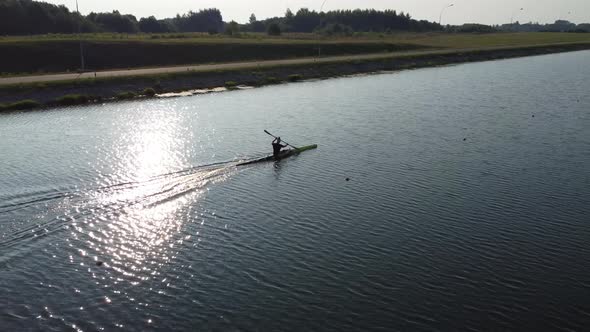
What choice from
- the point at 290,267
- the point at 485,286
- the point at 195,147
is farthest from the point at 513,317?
the point at 195,147

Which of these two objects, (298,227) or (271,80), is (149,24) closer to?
(271,80)

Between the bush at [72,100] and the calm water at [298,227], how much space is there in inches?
504

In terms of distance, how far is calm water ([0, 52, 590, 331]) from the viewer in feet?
62.0

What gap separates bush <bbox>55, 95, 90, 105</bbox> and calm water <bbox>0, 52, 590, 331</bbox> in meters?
12.8

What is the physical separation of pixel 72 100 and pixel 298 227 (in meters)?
47.8

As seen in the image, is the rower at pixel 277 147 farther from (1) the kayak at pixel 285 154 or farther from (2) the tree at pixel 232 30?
(2) the tree at pixel 232 30

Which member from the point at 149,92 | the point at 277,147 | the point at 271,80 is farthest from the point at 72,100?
the point at 277,147

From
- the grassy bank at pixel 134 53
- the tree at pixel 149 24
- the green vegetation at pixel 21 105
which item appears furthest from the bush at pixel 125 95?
the tree at pixel 149 24

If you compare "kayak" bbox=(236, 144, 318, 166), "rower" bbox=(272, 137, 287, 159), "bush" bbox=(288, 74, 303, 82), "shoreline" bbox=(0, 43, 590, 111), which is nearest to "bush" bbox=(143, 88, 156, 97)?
"shoreline" bbox=(0, 43, 590, 111)

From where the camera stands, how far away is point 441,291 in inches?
784

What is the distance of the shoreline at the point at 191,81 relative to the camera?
6272 centimetres

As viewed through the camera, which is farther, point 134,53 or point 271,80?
point 134,53

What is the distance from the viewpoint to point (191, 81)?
77000 millimetres

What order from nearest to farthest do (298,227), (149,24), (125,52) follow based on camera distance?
(298,227)
(125,52)
(149,24)
